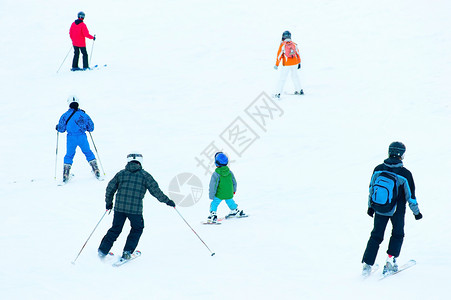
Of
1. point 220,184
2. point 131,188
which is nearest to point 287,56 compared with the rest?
point 220,184

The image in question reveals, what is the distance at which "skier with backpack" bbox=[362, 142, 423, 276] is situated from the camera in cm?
535

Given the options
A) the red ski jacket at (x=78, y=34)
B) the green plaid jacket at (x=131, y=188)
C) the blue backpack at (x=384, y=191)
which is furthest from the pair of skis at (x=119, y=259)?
the red ski jacket at (x=78, y=34)

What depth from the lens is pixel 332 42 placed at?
16.6 meters

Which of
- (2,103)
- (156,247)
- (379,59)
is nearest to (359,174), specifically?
(156,247)

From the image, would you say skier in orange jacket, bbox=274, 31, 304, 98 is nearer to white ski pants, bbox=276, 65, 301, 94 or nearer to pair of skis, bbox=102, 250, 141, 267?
white ski pants, bbox=276, 65, 301, 94

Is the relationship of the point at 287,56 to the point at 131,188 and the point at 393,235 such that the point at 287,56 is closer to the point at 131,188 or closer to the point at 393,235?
the point at 131,188

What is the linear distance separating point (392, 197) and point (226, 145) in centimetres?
593

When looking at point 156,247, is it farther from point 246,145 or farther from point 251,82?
point 251,82

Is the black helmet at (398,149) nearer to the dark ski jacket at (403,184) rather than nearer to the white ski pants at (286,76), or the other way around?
the dark ski jacket at (403,184)

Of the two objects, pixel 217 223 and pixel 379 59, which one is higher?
pixel 379 59

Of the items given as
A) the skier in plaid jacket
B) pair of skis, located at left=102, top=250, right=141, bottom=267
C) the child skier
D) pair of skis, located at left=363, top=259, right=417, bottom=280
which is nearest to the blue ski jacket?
the child skier

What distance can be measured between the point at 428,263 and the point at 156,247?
144 inches

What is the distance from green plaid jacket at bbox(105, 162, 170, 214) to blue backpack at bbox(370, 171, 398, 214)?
104 inches

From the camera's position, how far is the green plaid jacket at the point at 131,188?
615 centimetres
